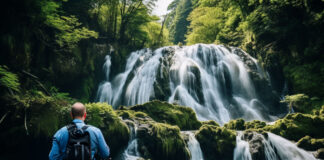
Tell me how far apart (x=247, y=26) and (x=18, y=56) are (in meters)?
16.5

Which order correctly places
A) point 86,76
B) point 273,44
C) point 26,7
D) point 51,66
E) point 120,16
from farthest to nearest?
1. point 120,16
2. point 273,44
3. point 86,76
4. point 51,66
5. point 26,7

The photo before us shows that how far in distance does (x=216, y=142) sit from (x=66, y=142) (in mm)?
5932

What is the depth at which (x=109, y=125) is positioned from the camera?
19.4 feet

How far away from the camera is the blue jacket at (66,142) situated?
2.05 metres

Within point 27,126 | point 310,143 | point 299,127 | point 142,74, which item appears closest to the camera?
point 27,126

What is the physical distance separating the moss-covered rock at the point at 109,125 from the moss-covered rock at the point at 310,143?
6.30 metres

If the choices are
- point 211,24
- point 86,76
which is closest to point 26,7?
point 86,76

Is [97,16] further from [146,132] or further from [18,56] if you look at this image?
[146,132]

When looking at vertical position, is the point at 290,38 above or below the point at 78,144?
above

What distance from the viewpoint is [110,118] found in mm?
6113

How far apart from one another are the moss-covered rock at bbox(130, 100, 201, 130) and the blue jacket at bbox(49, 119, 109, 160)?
6.00 metres

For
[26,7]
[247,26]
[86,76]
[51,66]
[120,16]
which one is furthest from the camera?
[120,16]

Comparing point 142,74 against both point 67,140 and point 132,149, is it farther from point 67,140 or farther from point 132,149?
point 67,140

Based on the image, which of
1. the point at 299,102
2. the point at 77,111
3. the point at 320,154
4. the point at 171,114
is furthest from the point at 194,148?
the point at 299,102
